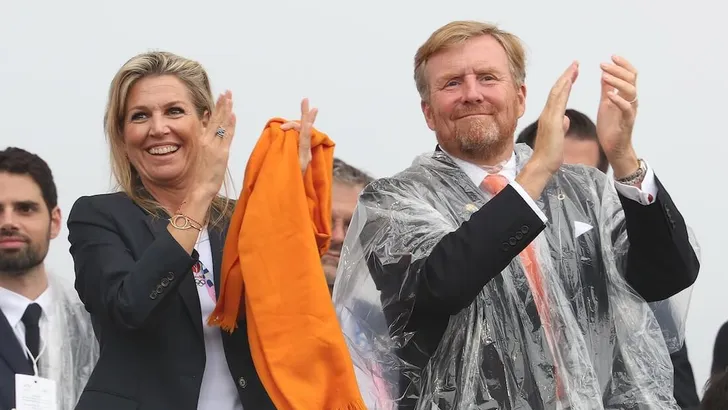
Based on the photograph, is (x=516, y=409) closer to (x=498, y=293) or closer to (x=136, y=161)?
(x=498, y=293)

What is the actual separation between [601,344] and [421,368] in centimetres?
38

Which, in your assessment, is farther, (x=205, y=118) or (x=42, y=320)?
(x=42, y=320)

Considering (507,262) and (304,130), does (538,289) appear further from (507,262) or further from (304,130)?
(304,130)

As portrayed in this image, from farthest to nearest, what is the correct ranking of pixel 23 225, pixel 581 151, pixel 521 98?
pixel 581 151
pixel 23 225
pixel 521 98

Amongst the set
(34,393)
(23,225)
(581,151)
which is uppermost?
(581,151)

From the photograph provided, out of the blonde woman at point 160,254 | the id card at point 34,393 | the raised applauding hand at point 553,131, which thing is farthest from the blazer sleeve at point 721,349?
the id card at point 34,393

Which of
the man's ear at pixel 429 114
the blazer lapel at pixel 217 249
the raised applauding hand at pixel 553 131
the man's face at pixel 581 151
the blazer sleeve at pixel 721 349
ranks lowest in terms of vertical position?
the blazer sleeve at pixel 721 349

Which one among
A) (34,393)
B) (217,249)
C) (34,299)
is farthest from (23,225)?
(217,249)

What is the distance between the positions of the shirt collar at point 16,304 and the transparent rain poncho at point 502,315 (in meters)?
1.08

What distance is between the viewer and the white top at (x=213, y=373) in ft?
10.2

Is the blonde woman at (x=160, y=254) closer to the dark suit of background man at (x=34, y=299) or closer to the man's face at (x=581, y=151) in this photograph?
the dark suit of background man at (x=34, y=299)

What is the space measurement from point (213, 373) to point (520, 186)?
2.46 feet

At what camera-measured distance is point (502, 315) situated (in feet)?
10.0

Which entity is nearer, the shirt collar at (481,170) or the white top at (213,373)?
the white top at (213,373)
